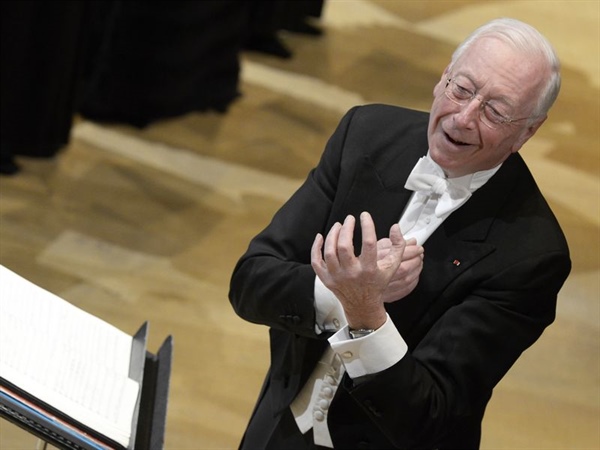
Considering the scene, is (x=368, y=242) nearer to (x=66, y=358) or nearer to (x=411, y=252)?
(x=411, y=252)

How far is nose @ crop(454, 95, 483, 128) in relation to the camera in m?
2.01

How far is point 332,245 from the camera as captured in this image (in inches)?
73.4

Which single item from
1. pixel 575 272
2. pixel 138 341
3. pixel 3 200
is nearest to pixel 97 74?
pixel 3 200

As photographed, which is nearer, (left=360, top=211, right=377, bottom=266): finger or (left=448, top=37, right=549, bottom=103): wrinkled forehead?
(left=360, top=211, right=377, bottom=266): finger

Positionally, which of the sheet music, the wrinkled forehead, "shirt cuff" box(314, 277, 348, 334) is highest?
the wrinkled forehead

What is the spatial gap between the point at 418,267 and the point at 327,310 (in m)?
0.23

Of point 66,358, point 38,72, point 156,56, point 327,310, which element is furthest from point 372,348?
point 156,56

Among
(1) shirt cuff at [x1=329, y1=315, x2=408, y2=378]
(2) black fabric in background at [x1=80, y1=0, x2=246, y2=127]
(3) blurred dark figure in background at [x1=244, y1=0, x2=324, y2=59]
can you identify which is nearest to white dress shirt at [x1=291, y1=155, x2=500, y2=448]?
(1) shirt cuff at [x1=329, y1=315, x2=408, y2=378]

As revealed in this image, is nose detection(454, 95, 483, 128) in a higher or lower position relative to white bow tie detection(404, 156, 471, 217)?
higher

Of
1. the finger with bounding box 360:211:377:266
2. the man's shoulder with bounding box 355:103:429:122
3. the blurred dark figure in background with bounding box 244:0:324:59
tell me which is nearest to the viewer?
the finger with bounding box 360:211:377:266

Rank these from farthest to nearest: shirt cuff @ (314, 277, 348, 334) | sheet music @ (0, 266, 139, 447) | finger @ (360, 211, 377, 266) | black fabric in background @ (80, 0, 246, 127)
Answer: black fabric in background @ (80, 0, 246, 127) < shirt cuff @ (314, 277, 348, 334) < sheet music @ (0, 266, 139, 447) < finger @ (360, 211, 377, 266)

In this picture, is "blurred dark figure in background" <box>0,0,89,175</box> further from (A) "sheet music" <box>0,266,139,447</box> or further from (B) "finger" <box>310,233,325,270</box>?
(B) "finger" <box>310,233,325,270</box>

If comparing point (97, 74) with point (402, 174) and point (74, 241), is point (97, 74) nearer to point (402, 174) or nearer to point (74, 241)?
point (74, 241)

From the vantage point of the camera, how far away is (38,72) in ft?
16.5
